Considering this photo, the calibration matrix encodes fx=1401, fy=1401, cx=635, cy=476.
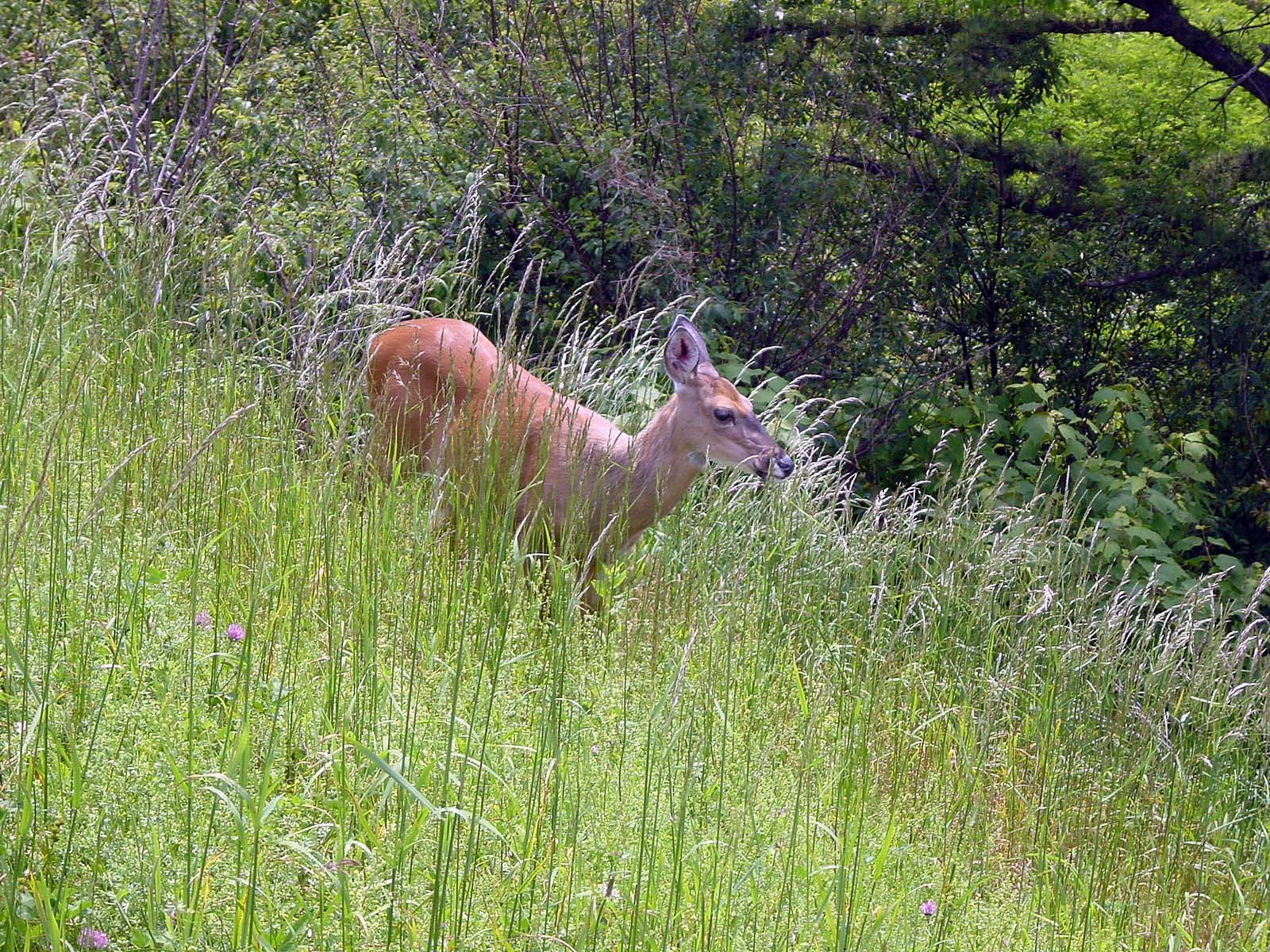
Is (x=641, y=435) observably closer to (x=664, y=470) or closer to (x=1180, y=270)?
(x=664, y=470)

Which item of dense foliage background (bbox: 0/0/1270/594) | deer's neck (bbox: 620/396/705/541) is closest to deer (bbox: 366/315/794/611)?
deer's neck (bbox: 620/396/705/541)

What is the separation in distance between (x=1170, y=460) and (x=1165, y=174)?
2332 mm

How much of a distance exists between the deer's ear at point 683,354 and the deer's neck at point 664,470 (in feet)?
0.32

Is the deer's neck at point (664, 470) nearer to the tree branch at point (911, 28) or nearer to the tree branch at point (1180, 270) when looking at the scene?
the tree branch at point (911, 28)

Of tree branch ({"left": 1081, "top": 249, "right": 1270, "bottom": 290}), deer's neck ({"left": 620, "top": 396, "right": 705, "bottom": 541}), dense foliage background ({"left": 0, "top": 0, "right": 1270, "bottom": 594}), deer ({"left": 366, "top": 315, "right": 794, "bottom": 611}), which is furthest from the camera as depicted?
tree branch ({"left": 1081, "top": 249, "right": 1270, "bottom": 290})

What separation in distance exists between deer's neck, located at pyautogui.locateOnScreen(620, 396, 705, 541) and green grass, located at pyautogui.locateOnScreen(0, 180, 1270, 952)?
0.55 feet

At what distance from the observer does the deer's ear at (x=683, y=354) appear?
5480 mm

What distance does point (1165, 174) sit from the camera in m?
10.9

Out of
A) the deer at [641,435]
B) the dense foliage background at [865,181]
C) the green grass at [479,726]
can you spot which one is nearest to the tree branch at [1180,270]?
the dense foliage background at [865,181]

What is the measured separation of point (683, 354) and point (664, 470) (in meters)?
0.51

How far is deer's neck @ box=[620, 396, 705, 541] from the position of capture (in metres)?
5.21

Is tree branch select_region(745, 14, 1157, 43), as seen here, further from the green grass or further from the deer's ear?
the green grass

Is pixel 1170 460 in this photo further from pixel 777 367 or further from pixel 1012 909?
pixel 1012 909

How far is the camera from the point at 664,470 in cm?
534
